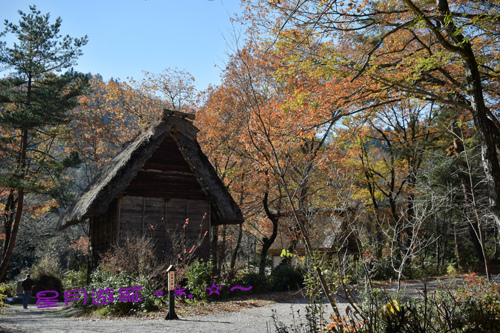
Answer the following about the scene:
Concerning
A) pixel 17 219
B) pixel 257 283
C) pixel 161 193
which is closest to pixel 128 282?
pixel 161 193

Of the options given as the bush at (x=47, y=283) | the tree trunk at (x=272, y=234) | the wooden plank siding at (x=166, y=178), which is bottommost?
the bush at (x=47, y=283)

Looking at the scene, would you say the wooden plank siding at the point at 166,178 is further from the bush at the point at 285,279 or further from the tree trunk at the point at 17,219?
the tree trunk at the point at 17,219

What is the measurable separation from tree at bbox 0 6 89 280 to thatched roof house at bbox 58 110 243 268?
14.0ft

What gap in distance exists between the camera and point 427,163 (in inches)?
888

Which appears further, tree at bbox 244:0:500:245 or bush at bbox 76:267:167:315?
bush at bbox 76:267:167:315

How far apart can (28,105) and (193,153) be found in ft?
31.4

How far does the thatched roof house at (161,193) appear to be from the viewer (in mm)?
13617

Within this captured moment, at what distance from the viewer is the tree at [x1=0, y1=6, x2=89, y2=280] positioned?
1812 centimetres

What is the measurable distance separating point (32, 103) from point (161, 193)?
30.5 feet

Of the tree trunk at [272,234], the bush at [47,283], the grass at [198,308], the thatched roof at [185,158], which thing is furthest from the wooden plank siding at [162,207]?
the bush at [47,283]

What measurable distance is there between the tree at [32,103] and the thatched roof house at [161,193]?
4.26 metres

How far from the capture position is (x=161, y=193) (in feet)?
47.5

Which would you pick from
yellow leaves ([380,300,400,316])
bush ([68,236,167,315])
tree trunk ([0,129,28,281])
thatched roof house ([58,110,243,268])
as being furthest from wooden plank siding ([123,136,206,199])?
yellow leaves ([380,300,400,316])

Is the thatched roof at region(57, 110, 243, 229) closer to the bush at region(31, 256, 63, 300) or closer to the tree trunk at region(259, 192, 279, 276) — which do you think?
the tree trunk at region(259, 192, 279, 276)
